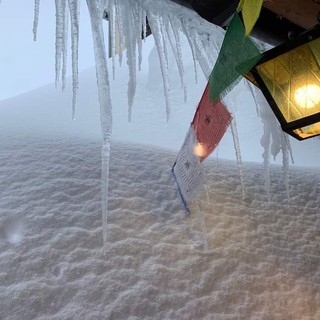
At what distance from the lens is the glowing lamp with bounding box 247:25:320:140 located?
1114 millimetres

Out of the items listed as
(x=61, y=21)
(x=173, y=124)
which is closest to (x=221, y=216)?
(x=61, y=21)

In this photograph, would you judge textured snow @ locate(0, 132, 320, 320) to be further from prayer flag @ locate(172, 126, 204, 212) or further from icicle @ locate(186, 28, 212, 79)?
icicle @ locate(186, 28, 212, 79)

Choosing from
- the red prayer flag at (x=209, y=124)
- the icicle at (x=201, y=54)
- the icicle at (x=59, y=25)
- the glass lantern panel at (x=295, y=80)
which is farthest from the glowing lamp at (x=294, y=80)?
the icicle at (x=59, y=25)

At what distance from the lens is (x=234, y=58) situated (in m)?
1.23

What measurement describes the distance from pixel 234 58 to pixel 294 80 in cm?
21

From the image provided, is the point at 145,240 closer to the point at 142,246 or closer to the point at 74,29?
the point at 142,246

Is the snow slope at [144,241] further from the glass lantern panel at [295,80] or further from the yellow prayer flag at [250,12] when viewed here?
the yellow prayer flag at [250,12]

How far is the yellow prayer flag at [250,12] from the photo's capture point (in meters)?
1.01

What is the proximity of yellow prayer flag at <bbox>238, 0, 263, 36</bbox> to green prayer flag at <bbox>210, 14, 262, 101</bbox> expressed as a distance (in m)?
0.10

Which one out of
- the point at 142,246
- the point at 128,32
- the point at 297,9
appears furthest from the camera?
the point at 142,246

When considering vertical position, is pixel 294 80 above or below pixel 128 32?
below

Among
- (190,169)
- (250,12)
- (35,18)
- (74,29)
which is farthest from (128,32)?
(250,12)

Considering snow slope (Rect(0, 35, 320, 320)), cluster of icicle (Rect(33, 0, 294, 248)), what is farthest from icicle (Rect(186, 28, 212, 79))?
snow slope (Rect(0, 35, 320, 320))

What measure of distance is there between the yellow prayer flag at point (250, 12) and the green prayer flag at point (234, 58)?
0.10m
